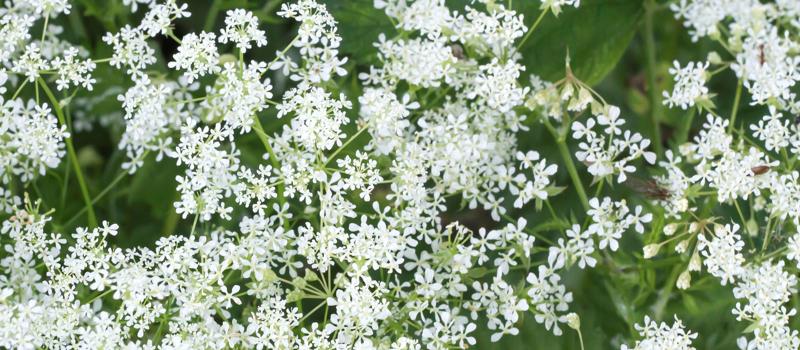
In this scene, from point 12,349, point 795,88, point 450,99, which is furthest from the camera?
point 795,88

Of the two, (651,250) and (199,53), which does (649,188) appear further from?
(199,53)

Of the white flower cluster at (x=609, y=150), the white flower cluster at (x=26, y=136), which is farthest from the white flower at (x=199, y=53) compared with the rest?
the white flower cluster at (x=609, y=150)

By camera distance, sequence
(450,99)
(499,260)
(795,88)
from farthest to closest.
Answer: (795,88)
(450,99)
(499,260)

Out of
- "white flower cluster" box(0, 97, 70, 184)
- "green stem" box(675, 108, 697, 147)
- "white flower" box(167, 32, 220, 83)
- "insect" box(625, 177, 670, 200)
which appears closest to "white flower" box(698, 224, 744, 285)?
"insect" box(625, 177, 670, 200)

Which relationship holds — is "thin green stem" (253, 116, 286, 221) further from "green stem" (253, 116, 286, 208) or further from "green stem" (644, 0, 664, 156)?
"green stem" (644, 0, 664, 156)

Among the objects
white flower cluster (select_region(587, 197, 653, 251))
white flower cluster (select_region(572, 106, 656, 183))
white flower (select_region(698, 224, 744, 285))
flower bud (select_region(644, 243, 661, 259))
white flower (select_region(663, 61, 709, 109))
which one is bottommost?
white flower (select_region(698, 224, 744, 285))

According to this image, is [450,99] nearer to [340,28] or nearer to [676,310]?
[340,28]

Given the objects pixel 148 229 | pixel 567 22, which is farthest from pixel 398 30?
pixel 148 229

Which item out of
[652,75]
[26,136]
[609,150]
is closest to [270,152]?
[26,136]
